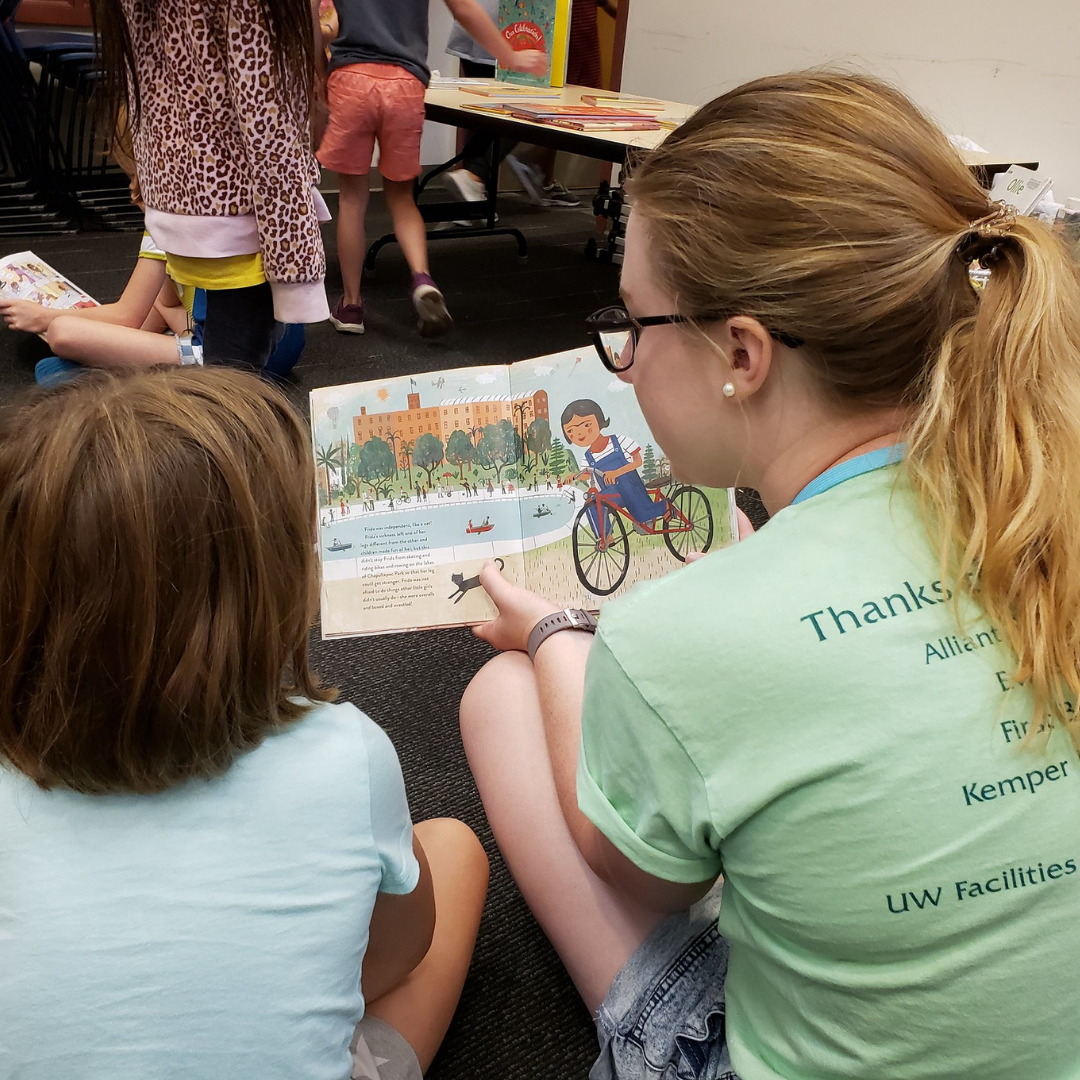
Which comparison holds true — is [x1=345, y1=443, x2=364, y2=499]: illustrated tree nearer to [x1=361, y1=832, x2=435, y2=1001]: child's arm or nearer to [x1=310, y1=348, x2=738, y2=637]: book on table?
[x1=310, y1=348, x2=738, y2=637]: book on table

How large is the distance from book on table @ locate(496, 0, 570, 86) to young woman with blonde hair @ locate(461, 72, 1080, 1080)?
2667 millimetres

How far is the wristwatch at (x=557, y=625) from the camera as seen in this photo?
1.00 meters

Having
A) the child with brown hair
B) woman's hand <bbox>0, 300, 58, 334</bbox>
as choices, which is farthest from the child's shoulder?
woman's hand <bbox>0, 300, 58, 334</bbox>

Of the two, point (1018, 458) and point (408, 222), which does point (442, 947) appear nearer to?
point (1018, 458)

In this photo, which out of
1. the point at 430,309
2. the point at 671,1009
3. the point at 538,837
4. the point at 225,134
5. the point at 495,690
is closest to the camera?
the point at 671,1009

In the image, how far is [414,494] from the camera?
126 centimetres

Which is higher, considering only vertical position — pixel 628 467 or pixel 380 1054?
pixel 628 467

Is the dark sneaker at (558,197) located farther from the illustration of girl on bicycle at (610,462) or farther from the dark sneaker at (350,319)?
the illustration of girl on bicycle at (610,462)

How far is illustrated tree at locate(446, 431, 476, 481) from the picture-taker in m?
1.26

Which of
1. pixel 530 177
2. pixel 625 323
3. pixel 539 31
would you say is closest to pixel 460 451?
pixel 625 323

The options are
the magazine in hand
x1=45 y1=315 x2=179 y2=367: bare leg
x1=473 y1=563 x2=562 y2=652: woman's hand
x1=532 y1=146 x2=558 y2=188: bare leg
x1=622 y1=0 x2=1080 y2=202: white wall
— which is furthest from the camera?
x1=532 y1=146 x2=558 y2=188: bare leg

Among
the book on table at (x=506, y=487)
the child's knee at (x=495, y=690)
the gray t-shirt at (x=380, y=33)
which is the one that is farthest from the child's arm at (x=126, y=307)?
the child's knee at (x=495, y=690)

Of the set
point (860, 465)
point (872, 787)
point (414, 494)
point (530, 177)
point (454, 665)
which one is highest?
point (860, 465)

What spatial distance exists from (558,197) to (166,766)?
4.55 metres
